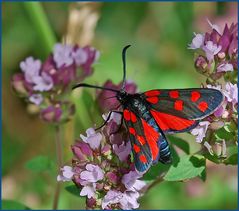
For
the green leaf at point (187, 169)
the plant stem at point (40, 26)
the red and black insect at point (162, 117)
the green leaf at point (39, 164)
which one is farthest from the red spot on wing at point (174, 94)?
the plant stem at point (40, 26)

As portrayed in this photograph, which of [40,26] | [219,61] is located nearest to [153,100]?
[219,61]

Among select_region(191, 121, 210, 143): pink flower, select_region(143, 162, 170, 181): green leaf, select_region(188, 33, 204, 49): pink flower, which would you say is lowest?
select_region(143, 162, 170, 181): green leaf

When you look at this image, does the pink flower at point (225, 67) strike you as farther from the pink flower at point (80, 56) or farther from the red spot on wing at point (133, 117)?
the pink flower at point (80, 56)

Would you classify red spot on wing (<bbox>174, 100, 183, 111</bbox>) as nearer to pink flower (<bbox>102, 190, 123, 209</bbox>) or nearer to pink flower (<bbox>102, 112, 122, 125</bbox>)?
pink flower (<bbox>102, 112, 122, 125</bbox>)

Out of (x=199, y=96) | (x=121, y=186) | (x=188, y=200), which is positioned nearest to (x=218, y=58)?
(x=199, y=96)

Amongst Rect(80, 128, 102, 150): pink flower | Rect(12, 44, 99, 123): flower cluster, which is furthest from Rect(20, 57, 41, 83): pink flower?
Rect(80, 128, 102, 150): pink flower

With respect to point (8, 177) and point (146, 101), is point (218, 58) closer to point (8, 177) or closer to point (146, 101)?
point (146, 101)

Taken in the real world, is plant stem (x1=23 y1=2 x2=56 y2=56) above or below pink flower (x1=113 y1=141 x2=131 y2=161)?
above
